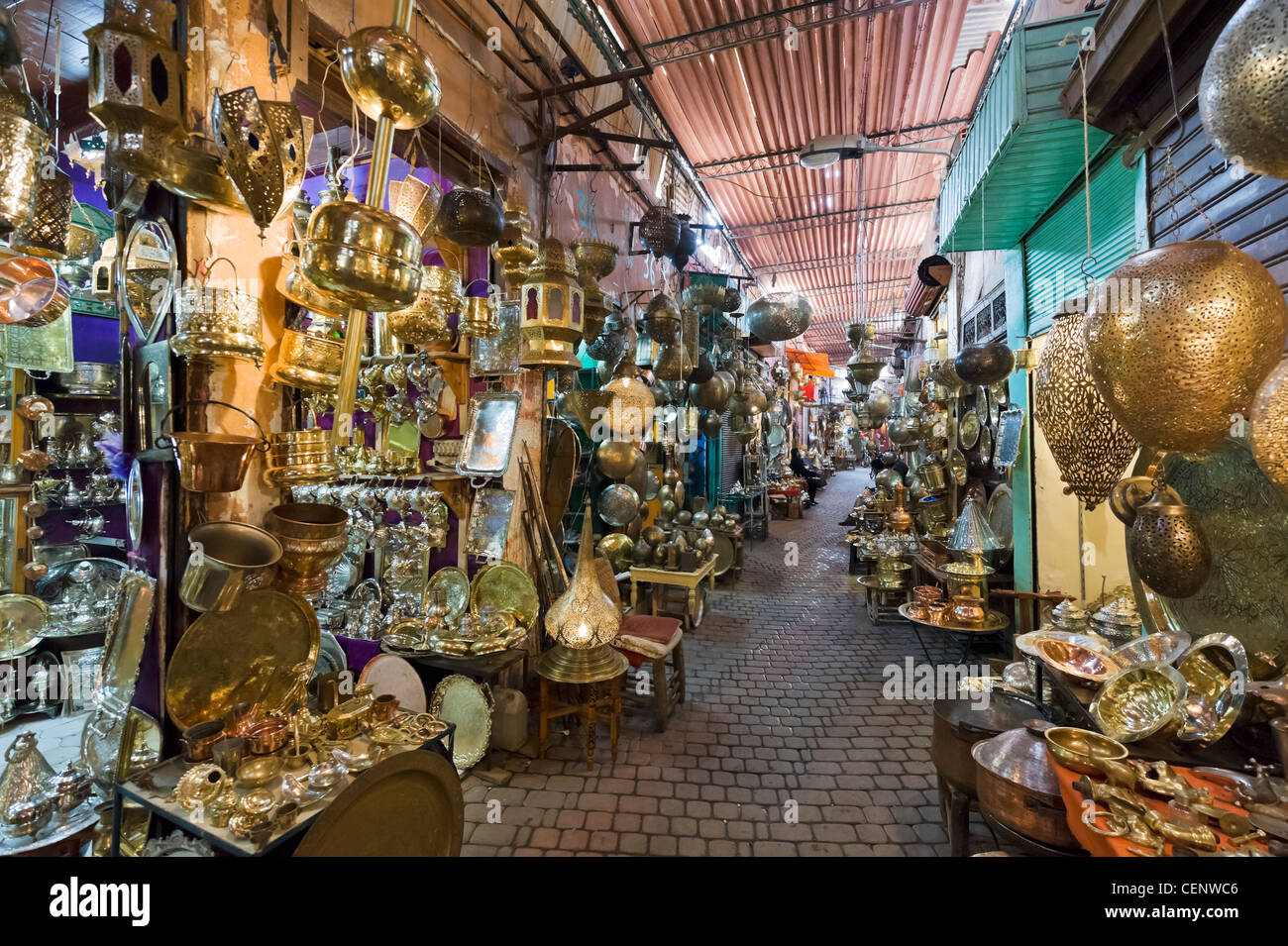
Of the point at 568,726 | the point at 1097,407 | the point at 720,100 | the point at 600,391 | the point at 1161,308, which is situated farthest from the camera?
the point at 720,100

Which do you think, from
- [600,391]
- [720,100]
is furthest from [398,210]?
[720,100]

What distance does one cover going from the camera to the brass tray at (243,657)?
6.04 ft

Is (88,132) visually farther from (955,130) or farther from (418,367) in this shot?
(955,130)

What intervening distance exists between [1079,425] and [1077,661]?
45.5 inches

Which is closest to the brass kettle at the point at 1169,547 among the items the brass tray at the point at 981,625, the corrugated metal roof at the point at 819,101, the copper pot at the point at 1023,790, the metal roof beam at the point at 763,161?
the copper pot at the point at 1023,790

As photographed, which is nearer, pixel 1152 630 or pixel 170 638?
pixel 170 638

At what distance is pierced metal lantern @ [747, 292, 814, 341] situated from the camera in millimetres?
5586

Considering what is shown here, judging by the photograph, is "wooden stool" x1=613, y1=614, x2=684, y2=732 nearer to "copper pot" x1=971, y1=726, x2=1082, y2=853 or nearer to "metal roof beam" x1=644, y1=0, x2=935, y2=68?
"copper pot" x1=971, y1=726, x2=1082, y2=853

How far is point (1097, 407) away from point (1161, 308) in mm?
704

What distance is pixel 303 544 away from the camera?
192 centimetres

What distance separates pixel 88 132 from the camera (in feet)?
10.1

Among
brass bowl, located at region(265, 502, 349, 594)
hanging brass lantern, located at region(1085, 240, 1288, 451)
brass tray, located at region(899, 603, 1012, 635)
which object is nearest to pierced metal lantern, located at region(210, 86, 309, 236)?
brass bowl, located at region(265, 502, 349, 594)

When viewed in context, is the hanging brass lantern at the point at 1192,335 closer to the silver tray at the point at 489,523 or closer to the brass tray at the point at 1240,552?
the brass tray at the point at 1240,552

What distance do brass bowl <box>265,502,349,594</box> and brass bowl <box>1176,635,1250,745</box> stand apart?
2.82m
